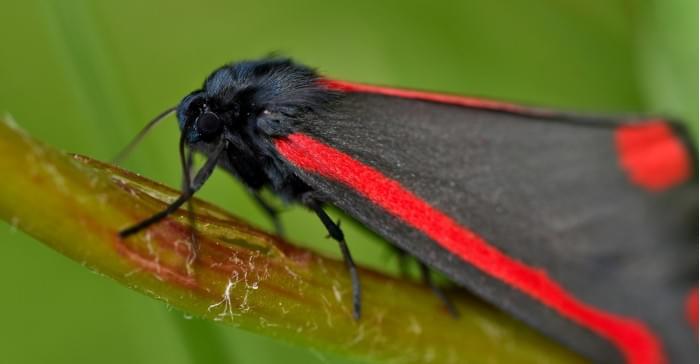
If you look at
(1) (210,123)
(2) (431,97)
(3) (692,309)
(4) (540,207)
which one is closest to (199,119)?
(1) (210,123)

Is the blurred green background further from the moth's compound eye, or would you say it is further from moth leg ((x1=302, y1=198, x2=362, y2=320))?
the moth's compound eye

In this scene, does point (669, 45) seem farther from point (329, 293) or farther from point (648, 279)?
point (329, 293)

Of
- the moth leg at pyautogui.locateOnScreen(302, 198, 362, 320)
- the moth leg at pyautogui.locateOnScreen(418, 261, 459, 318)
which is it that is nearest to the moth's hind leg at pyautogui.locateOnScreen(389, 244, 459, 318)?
the moth leg at pyautogui.locateOnScreen(418, 261, 459, 318)

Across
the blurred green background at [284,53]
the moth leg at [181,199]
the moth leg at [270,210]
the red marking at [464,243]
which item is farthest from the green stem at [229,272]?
the blurred green background at [284,53]

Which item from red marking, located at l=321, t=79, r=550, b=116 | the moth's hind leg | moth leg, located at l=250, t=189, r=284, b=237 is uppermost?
red marking, located at l=321, t=79, r=550, b=116

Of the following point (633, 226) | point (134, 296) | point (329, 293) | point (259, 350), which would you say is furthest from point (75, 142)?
point (633, 226)

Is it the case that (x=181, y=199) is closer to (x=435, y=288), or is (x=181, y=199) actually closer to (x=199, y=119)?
(x=199, y=119)
